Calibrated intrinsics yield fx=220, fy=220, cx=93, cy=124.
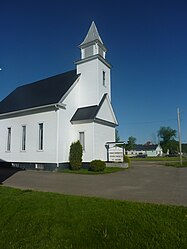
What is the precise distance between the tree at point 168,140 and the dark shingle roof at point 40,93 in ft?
329

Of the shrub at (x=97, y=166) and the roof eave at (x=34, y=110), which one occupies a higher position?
the roof eave at (x=34, y=110)

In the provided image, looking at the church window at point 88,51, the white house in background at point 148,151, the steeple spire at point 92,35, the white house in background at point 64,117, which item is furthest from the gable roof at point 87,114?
the white house in background at point 148,151

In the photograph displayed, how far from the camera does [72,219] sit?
207 inches

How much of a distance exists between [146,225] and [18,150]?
1906 centimetres

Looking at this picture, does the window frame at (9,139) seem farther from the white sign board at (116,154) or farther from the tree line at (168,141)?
the tree line at (168,141)

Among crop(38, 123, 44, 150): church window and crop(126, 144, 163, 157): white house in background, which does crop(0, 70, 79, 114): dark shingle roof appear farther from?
crop(126, 144, 163, 157): white house in background

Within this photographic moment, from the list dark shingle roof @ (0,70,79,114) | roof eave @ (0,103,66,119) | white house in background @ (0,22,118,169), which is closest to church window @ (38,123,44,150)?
white house in background @ (0,22,118,169)

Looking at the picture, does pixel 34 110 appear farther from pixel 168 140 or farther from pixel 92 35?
pixel 168 140

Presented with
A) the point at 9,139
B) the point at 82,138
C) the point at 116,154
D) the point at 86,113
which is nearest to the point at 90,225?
the point at 82,138

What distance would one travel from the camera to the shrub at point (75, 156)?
18.8m

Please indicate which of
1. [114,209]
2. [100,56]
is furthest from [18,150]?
[114,209]

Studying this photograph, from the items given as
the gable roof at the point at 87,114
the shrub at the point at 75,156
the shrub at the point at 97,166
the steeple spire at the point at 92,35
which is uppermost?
the steeple spire at the point at 92,35

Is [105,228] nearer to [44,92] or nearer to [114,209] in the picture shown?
[114,209]

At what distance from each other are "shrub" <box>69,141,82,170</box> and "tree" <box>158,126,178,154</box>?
341ft
